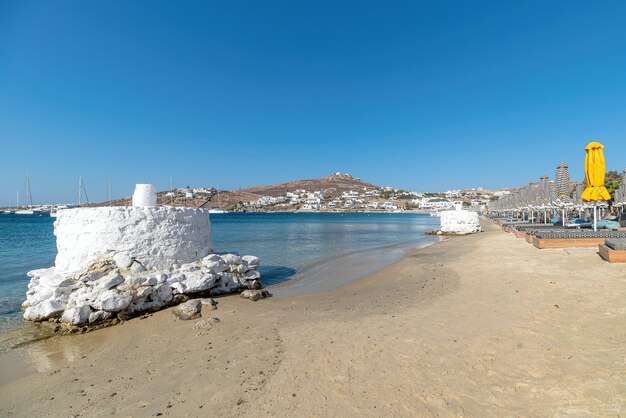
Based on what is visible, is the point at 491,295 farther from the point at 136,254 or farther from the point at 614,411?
the point at 136,254

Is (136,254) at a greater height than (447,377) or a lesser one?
greater

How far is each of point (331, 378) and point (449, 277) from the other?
7.46m

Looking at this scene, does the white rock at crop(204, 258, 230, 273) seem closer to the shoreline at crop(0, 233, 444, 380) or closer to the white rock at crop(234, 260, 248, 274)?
the white rock at crop(234, 260, 248, 274)

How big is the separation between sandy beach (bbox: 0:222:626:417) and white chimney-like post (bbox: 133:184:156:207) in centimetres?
359

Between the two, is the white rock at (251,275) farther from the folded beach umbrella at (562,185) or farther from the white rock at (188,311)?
the folded beach umbrella at (562,185)

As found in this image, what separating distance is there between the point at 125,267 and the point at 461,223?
31646 millimetres

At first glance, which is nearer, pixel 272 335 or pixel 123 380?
pixel 123 380

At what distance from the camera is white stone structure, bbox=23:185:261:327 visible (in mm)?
7699

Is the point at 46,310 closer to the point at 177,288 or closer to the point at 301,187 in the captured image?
the point at 177,288

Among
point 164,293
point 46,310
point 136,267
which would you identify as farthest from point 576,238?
point 46,310

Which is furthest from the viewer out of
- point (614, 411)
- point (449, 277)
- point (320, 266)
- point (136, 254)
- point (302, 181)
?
point (302, 181)

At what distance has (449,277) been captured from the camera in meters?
10.5

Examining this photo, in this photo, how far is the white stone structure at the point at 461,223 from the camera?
107 ft

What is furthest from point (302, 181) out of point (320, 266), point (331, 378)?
point (331, 378)
